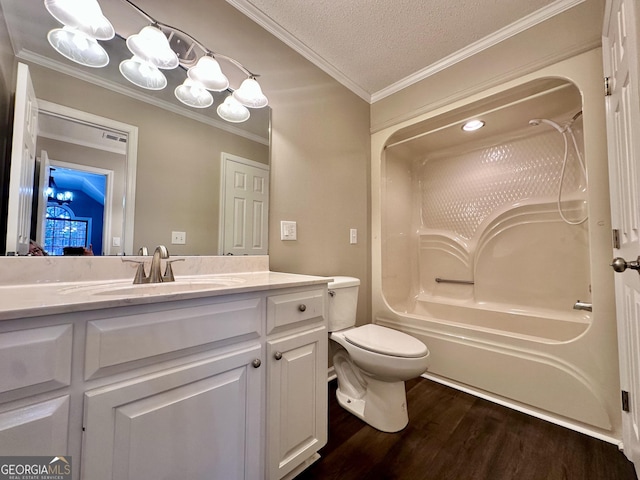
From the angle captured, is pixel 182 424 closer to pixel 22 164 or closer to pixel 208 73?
pixel 22 164

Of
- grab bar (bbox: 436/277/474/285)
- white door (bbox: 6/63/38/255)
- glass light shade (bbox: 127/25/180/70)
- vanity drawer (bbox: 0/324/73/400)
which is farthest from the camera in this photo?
grab bar (bbox: 436/277/474/285)

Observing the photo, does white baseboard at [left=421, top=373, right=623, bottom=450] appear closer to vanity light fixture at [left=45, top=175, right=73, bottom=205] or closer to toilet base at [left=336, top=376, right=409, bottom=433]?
toilet base at [left=336, top=376, right=409, bottom=433]

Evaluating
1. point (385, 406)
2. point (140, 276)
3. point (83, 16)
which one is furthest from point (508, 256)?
point (83, 16)

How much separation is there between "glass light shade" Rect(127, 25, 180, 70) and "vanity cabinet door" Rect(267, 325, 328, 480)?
133 centimetres

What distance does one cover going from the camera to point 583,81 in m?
1.36

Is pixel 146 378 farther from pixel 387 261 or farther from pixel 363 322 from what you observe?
pixel 387 261

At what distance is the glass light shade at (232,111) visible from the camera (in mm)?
1432

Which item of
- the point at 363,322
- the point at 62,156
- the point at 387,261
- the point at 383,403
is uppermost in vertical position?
the point at 62,156

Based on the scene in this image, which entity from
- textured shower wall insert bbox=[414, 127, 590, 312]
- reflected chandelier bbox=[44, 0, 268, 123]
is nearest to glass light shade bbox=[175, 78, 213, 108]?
reflected chandelier bbox=[44, 0, 268, 123]

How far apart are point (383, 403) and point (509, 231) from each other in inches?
72.7

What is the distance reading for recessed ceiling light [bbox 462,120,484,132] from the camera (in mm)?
2054

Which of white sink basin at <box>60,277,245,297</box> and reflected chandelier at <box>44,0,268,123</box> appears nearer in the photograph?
white sink basin at <box>60,277,245,297</box>

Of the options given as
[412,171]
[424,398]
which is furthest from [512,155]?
[424,398]

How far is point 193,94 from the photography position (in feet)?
4.35
